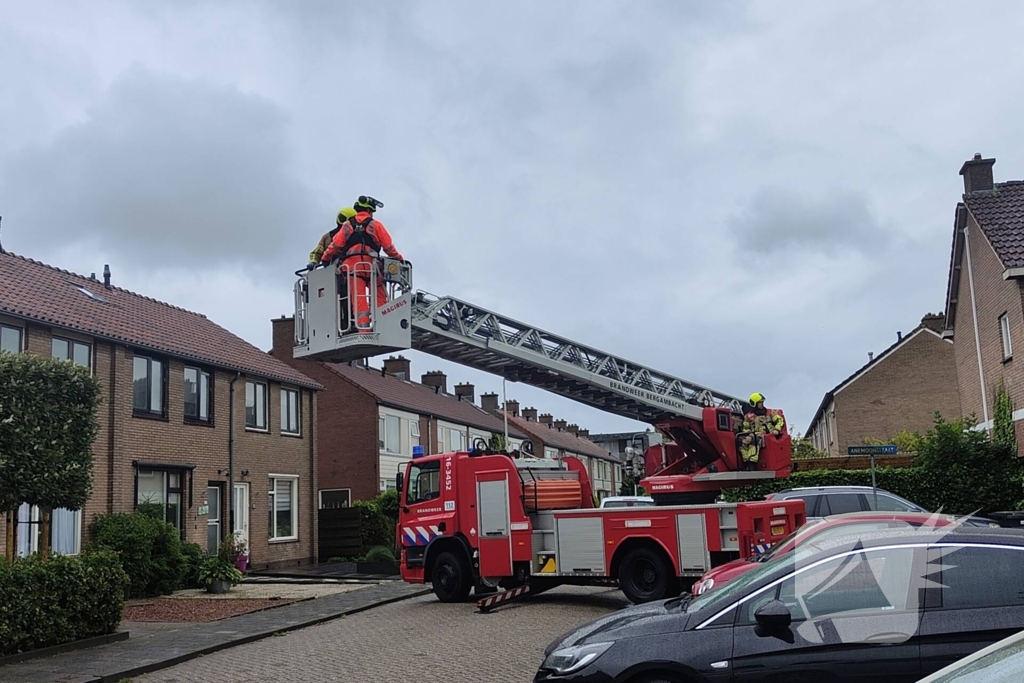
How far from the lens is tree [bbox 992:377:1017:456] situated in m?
20.6

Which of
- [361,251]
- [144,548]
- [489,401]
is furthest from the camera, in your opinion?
[489,401]

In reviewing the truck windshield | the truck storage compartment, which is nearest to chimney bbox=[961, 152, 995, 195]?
the truck storage compartment

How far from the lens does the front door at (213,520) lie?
80.8 feet

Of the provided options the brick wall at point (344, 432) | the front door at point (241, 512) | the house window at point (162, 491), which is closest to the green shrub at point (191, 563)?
the house window at point (162, 491)

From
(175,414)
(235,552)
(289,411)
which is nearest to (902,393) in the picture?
(289,411)

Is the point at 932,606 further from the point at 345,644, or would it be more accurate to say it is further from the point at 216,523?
the point at 216,523

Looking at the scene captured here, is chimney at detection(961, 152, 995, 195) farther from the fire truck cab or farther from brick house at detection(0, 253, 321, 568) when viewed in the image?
brick house at detection(0, 253, 321, 568)

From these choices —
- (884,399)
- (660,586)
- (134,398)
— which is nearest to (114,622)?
(660,586)

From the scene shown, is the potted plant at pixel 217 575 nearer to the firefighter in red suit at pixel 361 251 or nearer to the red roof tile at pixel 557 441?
the firefighter in red suit at pixel 361 251

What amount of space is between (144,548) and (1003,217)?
62.4 feet

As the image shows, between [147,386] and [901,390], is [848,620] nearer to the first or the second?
[147,386]

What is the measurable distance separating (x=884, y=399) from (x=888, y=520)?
32590 millimetres

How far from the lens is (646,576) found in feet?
47.8

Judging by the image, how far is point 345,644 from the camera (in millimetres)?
12781
